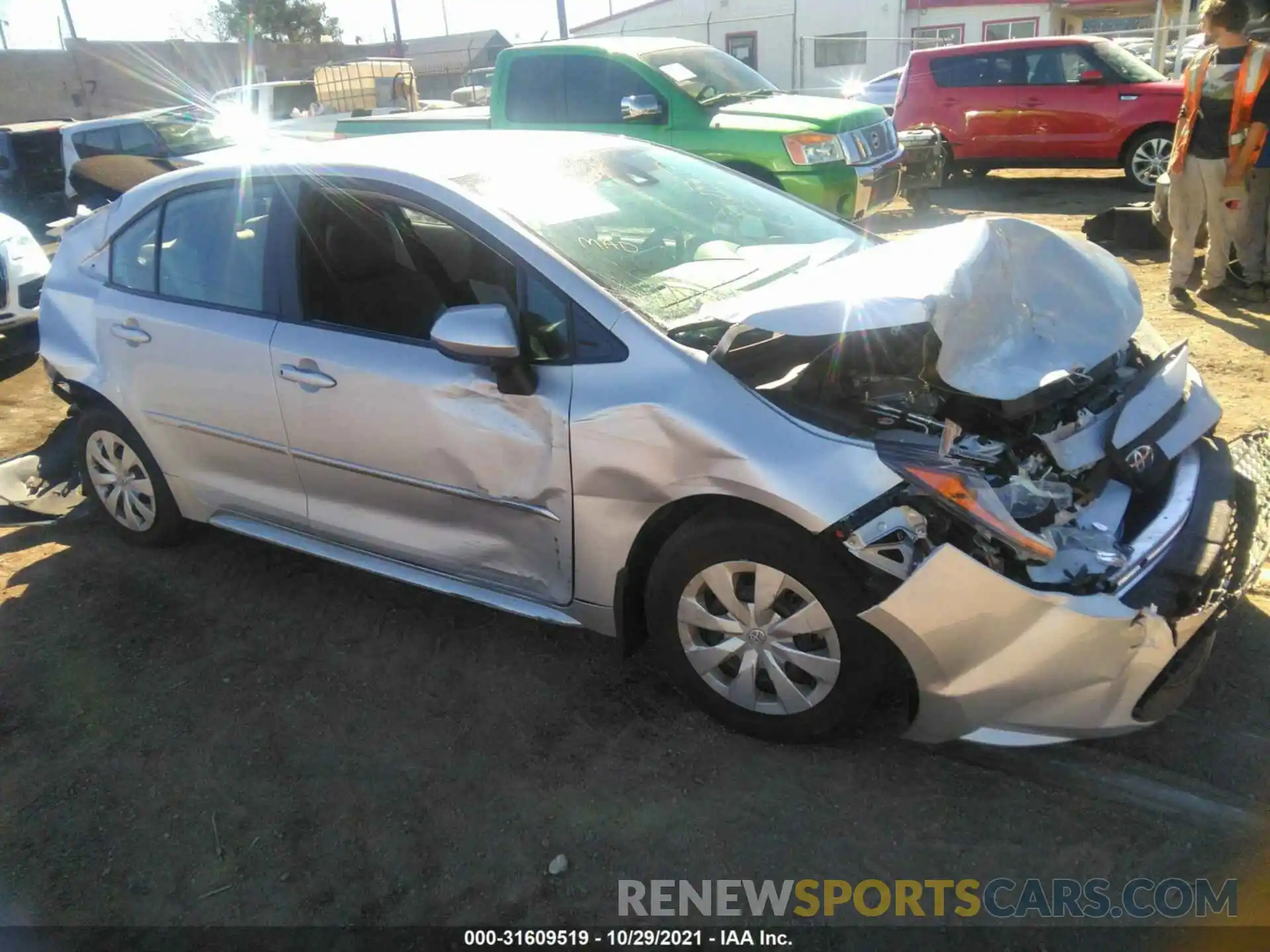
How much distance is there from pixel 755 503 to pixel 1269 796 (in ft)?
5.06

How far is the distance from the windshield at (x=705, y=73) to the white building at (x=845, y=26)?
53.8 ft

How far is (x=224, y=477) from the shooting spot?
3.81 meters

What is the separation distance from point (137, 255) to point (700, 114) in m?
5.53

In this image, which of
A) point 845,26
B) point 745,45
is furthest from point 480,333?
point 745,45

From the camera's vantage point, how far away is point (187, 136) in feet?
40.9

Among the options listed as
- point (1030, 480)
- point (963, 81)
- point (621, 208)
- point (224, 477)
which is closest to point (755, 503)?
point (1030, 480)

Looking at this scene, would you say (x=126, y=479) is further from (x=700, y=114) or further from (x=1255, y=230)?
(x=1255, y=230)

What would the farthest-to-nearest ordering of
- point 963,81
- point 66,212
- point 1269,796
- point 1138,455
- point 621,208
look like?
point 66,212, point 963,81, point 621,208, point 1138,455, point 1269,796

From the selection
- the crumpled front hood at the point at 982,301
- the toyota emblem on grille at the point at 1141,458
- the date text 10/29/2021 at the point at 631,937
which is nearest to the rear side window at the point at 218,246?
the crumpled front hood at the point at 982,301

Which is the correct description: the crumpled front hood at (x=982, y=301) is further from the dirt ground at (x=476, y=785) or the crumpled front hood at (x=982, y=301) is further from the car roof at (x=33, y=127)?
the car roof at (x=33, y=127)

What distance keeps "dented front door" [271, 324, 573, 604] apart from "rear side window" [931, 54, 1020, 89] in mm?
11142

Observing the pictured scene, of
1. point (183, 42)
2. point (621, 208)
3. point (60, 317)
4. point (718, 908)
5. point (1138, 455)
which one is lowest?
point (718, 908)

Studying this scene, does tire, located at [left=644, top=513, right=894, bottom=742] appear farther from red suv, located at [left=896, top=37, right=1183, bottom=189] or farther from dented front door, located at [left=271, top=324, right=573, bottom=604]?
red suv, located at [left=896, top=37, right=1183, bottom=189]

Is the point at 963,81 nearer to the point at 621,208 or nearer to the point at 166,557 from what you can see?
the point at 621,208
